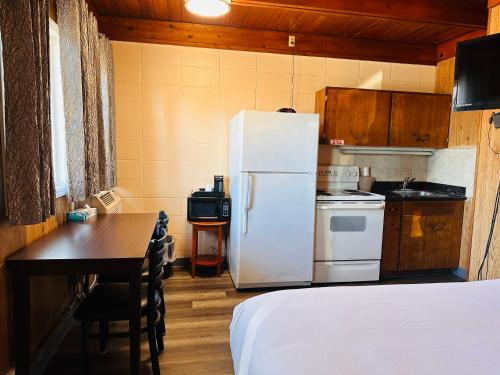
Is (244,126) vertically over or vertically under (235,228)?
over

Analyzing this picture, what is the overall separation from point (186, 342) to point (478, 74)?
9.01 ft

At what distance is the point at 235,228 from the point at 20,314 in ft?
6.36

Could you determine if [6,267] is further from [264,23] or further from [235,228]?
[264,23]

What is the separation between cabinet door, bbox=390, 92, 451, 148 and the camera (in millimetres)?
3676

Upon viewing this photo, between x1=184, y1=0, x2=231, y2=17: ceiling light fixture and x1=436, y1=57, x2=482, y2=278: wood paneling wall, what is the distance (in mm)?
2786

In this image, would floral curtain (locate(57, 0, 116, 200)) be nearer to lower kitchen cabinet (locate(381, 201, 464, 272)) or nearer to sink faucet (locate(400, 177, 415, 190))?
lower kitchen cabinet (locate(381, 201, 464, 272))

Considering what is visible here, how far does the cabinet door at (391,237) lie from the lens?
3525 millimetres

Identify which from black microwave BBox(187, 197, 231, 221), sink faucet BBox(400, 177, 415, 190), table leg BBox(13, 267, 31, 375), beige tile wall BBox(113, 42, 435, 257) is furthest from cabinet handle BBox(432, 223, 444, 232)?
table leg BBox(13, 267, 31, 375)

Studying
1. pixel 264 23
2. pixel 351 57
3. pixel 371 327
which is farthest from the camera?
pixel 351 57

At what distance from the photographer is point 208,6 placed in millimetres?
2227

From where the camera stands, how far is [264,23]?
3508 millimetres

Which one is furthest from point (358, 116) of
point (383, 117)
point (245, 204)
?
point (245, 204)

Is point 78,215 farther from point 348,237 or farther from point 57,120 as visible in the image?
point 348,237

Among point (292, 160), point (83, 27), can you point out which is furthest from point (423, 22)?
point (83, 27)
